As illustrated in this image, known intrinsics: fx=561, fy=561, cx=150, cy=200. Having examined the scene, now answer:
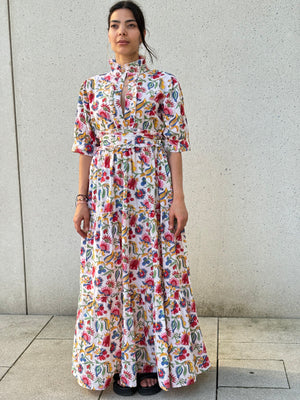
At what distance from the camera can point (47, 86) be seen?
11.9ft

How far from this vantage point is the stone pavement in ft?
8.78

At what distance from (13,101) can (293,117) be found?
179cm

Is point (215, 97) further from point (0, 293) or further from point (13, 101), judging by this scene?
point (0, 293)

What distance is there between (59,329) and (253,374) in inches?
51.6

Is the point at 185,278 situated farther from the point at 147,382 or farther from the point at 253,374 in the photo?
the point at 253,374

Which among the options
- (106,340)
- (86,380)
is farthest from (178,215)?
(86,380)

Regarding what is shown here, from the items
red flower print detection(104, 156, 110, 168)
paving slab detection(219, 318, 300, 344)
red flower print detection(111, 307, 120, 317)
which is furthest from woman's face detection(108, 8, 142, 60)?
paving slab detection(219, 318, 300, 344)

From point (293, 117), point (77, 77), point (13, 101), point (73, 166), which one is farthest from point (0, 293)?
point (293, 117)

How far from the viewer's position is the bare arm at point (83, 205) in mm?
2652

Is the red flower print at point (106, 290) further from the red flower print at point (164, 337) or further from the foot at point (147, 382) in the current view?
the foot at point (147, 382)

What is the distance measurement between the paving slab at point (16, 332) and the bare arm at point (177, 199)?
1279mm

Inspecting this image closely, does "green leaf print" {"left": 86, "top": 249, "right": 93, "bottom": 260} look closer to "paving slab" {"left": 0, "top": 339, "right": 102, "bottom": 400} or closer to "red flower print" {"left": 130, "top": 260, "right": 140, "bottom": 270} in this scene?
"red flower print" {"left": 130, "top": 260, "right": 140, "bottom": 270}

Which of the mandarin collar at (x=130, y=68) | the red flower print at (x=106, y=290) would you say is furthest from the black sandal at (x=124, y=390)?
the mandarin collar at (x=130, y=68)

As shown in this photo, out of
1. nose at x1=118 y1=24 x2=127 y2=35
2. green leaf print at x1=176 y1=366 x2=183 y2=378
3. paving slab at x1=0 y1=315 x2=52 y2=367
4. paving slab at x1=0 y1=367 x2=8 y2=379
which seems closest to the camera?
nose at x1=118 y1=24 x2=127 y2=35
